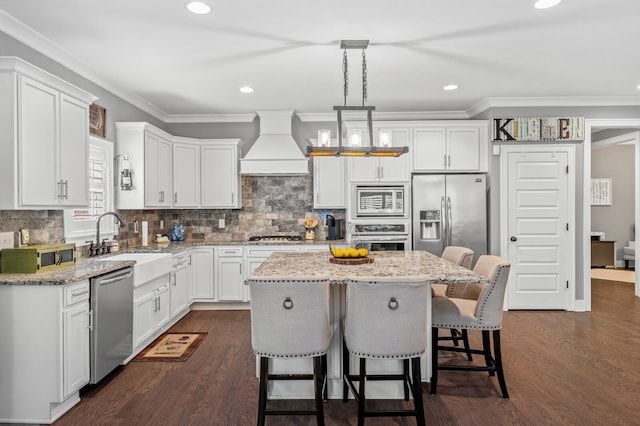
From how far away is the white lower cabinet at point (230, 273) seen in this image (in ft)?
17.5

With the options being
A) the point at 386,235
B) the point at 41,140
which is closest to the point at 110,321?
the point at 41,140

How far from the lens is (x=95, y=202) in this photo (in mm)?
4246

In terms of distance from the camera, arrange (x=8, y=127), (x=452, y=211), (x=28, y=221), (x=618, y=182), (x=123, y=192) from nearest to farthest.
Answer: (x=8, y=127), (x=28, y=221), (x=123, y=192), (x=452, y=211), (x=618, y=182)

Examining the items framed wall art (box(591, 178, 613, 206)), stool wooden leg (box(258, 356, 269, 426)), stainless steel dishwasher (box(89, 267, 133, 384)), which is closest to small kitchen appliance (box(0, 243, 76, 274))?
stainless steel dishwasher (box(89, 267, 133, 384))

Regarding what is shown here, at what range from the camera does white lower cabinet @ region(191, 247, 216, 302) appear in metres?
5.31

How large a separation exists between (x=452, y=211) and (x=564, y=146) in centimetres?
164

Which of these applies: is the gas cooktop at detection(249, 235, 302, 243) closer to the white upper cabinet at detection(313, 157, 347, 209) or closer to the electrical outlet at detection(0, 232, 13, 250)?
the white upper cabinet at detection(313, 157, 347, 209)

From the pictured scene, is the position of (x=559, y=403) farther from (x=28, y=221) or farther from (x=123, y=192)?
(x=123, y=192)

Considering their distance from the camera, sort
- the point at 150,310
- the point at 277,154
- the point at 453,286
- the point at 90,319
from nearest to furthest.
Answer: the point at 90,319 → the point at 453,286 → the point at 150,310 → the point at 277,154

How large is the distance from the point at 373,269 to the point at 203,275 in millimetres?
3177

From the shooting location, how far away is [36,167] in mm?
2838

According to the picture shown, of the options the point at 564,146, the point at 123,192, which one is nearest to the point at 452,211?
the point at 564,146

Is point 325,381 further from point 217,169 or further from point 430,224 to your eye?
point 217,169

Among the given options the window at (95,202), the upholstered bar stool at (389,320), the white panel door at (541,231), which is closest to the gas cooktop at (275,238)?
the window at (95,202)
